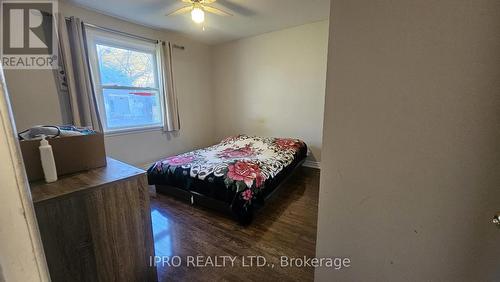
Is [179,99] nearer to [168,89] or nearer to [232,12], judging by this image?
[168,89]

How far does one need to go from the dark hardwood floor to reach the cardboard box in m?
0.94

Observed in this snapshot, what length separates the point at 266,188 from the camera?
2.18 m

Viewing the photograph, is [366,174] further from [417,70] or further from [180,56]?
[180,56]

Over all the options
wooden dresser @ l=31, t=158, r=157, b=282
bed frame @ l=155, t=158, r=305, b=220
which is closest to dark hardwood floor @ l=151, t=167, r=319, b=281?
bed frame @ l=155, t=158, r=305, b=220

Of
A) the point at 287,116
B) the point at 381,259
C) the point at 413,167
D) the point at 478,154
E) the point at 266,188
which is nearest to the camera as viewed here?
the point at 478,154

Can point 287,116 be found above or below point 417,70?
below

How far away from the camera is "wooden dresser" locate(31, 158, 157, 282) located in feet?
Result: 2.93

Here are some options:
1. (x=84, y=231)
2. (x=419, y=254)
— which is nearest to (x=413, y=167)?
(x=419, y=254)

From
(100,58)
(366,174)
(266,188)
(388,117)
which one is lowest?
(266,188)

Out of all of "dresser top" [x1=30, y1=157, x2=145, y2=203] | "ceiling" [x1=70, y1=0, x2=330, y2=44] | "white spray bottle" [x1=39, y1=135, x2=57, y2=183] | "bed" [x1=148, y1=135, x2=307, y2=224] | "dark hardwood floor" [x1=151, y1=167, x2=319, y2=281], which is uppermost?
"ceiling" [x1=70, y1=0, x2=330, y2=44]

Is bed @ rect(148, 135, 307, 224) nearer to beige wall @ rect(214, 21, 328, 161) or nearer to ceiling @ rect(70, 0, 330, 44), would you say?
beige wall @ rect(214, 21, 328, 161)

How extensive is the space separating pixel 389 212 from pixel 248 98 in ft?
12.4

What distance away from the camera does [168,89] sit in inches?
142

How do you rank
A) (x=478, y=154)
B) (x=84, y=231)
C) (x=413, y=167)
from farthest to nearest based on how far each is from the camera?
(x=84, y=231) < (x=413, y=167) < (x=478, y=154)
